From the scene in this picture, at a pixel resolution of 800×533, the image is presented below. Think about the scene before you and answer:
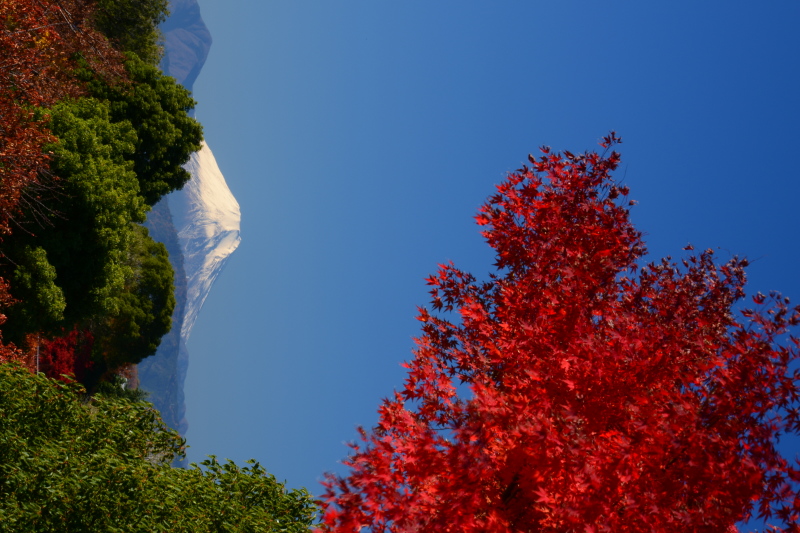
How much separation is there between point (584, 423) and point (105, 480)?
18.3 ft

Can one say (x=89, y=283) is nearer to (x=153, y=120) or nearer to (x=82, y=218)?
(x=82, y=218)

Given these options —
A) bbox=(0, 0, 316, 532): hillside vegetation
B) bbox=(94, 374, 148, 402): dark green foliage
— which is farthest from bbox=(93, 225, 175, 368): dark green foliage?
bbox=(94, 374, 148, 402): dark green foliage

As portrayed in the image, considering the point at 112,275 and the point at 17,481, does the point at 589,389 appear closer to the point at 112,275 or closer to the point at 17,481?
the point at 17,481

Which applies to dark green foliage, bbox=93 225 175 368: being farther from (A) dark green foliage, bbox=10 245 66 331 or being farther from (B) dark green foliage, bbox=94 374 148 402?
(A) dark green foliage, bbox=10 245 66 331

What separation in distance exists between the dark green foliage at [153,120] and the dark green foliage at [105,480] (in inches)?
450

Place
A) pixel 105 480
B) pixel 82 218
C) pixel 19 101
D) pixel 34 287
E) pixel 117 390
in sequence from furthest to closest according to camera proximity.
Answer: pixel 117 390 → pixel 82 218 → pixel 34 287 → pixel 19 101 → pixel 105 480

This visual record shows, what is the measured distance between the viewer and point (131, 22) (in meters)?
23.2

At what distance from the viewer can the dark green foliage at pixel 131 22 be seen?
2245 centimetres

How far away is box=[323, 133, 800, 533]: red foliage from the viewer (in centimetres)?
390

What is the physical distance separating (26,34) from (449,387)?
937cm

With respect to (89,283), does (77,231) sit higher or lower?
higher

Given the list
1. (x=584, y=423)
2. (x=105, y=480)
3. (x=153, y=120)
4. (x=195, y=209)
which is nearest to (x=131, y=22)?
(x=153, y=120)

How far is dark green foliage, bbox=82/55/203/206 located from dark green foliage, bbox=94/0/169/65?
374cm

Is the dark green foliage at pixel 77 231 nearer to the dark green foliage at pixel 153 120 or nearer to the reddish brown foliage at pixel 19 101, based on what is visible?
the dark green foliage at pixel 153 120
